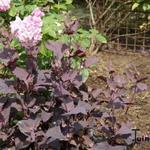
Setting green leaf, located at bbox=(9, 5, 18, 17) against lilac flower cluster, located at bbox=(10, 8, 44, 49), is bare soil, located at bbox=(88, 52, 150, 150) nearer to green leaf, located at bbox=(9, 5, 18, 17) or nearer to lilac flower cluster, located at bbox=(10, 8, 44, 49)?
green leaf, located at bbox=(9, 5, 18, 17)

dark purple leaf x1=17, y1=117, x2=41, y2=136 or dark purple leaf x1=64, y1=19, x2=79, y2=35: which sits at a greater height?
dark purple leaf x1=64, y1=19, x2=79, y2=35

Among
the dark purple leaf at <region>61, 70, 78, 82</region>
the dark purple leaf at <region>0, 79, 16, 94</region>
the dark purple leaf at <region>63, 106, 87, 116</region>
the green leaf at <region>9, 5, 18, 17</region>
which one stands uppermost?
the green leaf at <region>9, 5, 18, 17</region>

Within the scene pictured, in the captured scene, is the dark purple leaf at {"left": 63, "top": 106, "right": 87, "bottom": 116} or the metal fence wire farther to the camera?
Result: the metal fence wire

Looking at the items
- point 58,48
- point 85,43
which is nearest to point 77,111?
point 58,48

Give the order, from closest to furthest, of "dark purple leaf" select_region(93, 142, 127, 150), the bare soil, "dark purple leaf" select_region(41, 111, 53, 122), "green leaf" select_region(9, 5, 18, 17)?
"dark purple leaf" select_region(41, 111, 53, 122) → "dark purple leaf" select_region(93, 142, 127, 150) → "green leaf" select_region(9, 5, 18, 17) → the bare soil

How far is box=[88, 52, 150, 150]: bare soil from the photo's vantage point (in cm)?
484

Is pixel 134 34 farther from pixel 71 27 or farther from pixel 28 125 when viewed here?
pixel 28 125

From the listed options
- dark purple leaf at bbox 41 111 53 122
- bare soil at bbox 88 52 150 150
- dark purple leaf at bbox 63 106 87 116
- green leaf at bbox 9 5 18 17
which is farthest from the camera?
bare soil at bbox 88 52 150 150

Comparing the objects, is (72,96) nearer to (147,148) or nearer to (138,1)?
(147,148)

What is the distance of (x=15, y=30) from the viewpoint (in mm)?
3162

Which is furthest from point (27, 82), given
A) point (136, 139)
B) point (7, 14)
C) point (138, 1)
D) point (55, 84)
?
point (138, 1)

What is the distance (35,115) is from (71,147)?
31 cm

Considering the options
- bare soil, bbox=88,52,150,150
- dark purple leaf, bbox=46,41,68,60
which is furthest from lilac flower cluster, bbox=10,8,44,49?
bare soil, bbox=88,52,150,150

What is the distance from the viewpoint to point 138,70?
21.4 ft
